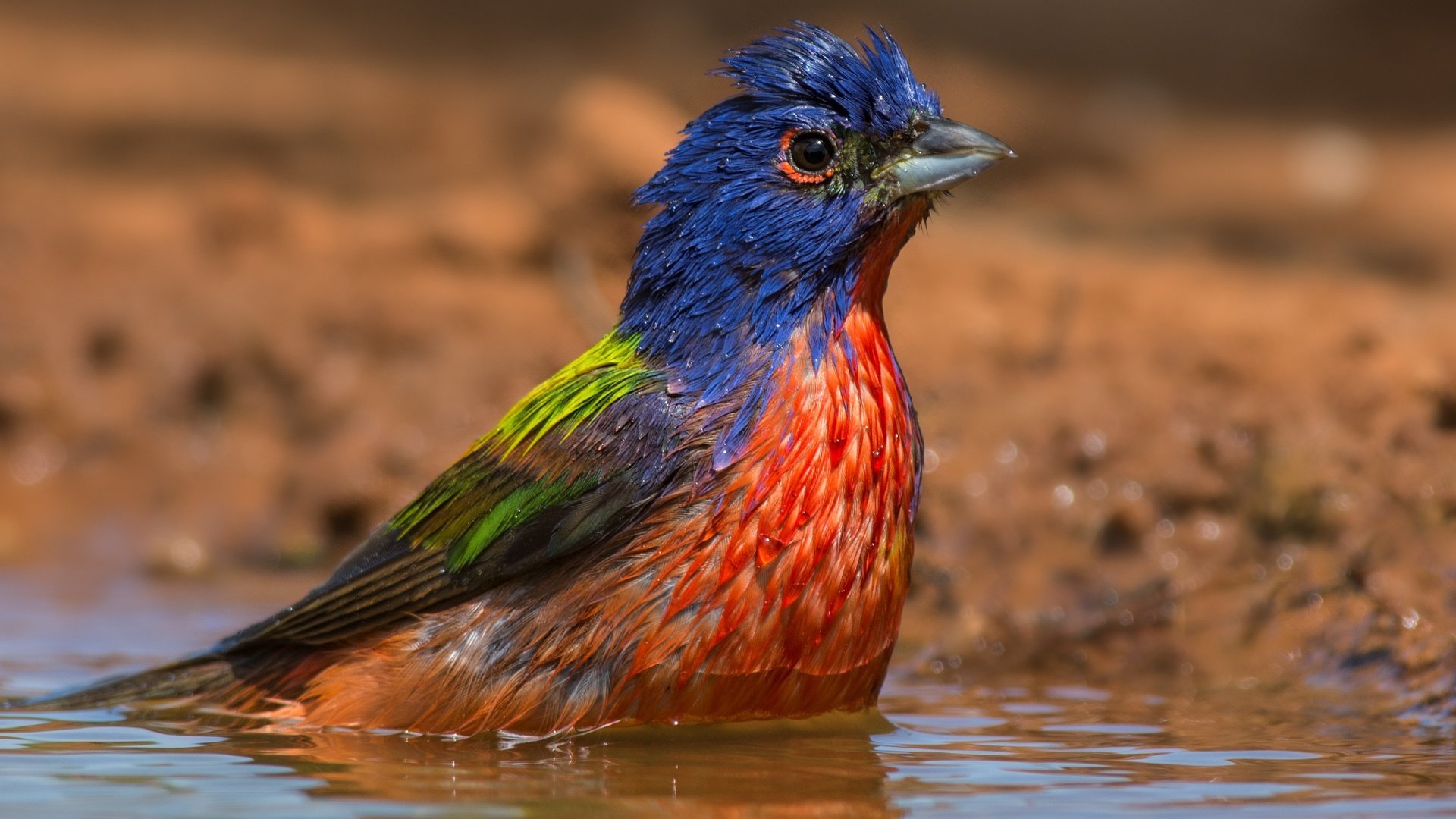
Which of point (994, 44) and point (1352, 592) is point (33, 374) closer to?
point (994, 44)

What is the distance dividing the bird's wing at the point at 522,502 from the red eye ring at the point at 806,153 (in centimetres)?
63

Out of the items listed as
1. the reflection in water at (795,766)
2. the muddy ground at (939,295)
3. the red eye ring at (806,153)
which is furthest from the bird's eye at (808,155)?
the muddy ground at (939,295)

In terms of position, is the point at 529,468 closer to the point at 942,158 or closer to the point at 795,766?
the point at 795,766

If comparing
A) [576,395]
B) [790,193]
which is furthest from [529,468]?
[790,193]

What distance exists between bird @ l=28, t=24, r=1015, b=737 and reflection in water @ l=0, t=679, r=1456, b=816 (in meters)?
0.14

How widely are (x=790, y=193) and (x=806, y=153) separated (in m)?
0.12

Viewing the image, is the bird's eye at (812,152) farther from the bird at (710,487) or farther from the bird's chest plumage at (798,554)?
the bird's chest plumage at (798,554)

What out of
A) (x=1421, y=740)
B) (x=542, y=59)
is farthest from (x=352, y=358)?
(x=1421, y=740)

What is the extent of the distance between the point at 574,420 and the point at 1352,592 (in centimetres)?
255

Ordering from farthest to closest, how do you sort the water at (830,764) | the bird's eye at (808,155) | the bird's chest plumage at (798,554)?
the bird's eye at (808,155), the bird's chest plumage at (798,554), the water at (830,764)

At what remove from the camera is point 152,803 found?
4.00 metres

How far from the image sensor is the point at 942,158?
4801 millimetres

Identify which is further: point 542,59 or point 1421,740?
point 542,59

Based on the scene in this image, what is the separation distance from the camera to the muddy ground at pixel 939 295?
6.34 metres
